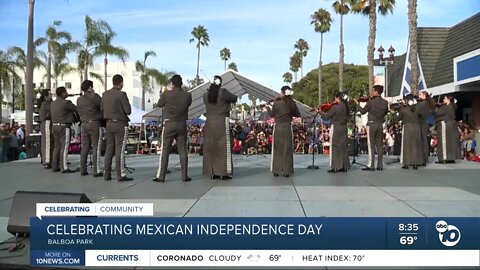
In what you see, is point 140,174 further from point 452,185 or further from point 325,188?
point 452,185

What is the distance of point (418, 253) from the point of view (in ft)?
14.3

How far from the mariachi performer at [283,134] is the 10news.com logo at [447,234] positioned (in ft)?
18.8

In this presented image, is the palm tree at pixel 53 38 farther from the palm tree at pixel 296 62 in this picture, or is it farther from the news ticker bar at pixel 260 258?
the palm tree at pixel 296 62

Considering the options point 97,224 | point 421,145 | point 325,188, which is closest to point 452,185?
point 325,188

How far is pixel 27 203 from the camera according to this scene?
5.05m

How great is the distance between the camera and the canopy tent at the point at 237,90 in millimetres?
13781

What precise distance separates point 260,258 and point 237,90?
42.6 ft

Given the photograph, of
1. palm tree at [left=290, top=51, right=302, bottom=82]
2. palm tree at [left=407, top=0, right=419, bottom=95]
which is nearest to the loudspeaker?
palm tree at [left=407, top=0, right=419, bottom=95]

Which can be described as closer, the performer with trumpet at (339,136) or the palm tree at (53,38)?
the performer with trumpet at (339,136)

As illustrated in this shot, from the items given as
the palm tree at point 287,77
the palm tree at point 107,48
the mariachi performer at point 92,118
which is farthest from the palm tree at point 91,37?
the palm tree at point 287,77

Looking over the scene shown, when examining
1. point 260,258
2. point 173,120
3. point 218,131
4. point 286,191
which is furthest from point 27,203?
point 218,131

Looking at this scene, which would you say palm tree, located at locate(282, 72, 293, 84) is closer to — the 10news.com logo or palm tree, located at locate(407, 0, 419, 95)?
palm tree, located at locate(407, 0, 419, 95)

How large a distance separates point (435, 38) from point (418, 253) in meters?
27.7

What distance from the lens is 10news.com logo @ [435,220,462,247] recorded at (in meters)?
4.37
